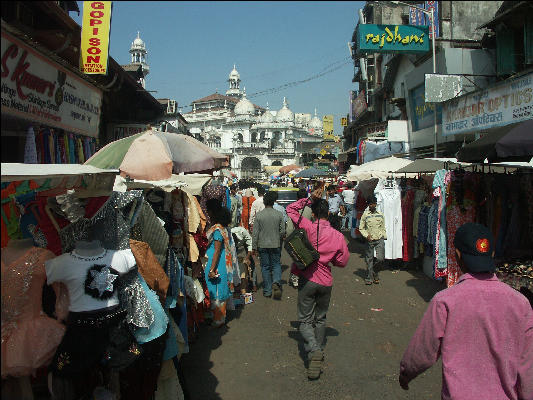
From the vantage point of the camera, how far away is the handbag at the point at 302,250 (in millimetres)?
4871

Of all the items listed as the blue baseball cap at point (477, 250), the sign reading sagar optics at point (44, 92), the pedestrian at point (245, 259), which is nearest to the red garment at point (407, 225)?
the pedestrian at point (245, 259)

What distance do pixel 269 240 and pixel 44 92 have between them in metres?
4.31

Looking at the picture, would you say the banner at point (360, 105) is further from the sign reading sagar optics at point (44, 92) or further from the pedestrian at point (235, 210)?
the sign reading sagar optics at point (44, 92)

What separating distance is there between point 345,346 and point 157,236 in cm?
298

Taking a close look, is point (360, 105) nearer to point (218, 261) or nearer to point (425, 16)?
point (425, 16)

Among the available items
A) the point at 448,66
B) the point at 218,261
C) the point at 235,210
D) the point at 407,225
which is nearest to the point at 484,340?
the point at 218,261

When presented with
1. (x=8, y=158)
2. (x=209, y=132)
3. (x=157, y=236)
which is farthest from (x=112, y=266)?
(x=209, y=132)

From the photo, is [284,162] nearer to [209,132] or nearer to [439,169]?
[209,132]

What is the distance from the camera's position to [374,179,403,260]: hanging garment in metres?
10.3

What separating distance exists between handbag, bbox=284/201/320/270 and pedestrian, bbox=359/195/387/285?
4.43 m

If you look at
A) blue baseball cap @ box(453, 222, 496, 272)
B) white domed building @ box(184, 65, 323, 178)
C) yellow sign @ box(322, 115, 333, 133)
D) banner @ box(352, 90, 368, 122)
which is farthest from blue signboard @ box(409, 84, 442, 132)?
white domed building @ box(184, 65, 323, 178)

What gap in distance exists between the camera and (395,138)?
17609mm

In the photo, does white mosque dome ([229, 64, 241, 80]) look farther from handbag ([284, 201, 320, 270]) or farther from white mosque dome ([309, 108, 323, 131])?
handbag ([284, 201, 320, 270])

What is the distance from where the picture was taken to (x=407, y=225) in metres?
10.2
